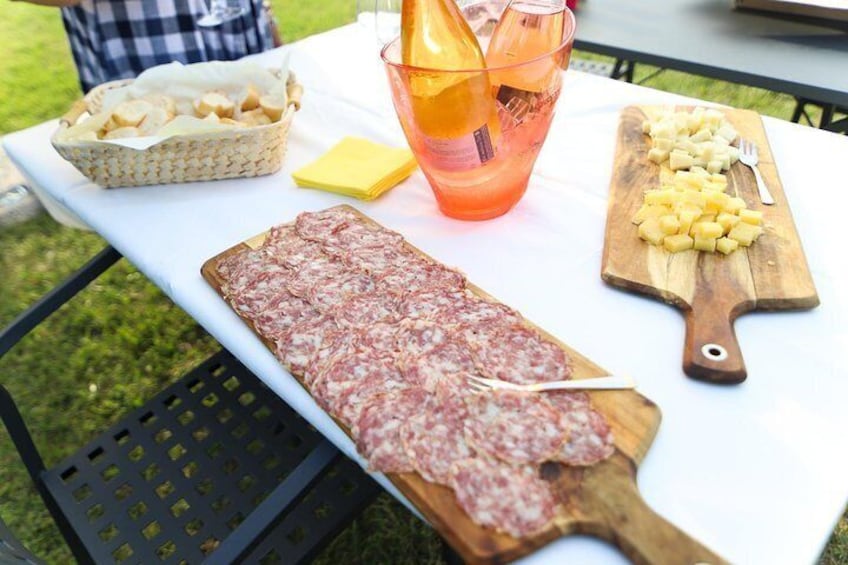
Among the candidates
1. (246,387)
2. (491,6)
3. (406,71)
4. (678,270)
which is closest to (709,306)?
(678,270)

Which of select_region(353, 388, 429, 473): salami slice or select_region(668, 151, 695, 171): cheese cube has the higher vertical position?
select_region(668, 151, 695, 171): cheese cube

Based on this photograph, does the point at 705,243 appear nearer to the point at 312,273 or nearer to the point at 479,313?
the point at 479,313

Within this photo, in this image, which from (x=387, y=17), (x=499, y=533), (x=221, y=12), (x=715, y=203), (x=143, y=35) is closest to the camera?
(x=499, y=533)

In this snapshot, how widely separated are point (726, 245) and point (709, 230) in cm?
3

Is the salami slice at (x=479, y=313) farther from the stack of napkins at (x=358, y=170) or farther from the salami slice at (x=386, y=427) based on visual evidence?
the stack of napkins at (x=358, y=170)

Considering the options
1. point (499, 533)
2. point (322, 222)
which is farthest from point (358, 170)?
point (499, 533)

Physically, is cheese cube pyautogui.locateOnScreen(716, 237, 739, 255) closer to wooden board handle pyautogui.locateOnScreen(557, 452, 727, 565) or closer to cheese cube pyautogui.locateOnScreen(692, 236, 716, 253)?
cheese cube pyautogui.locateOnScreen(692, 236, 716, 253)

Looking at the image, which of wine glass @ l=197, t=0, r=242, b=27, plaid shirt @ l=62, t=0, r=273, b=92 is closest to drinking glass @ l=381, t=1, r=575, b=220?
wine glass @ l=197, t=0, r=242, b=27

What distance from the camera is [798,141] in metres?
1.15

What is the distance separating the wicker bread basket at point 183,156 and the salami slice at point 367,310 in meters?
0.42

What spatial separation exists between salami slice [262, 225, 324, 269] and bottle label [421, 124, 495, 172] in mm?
226

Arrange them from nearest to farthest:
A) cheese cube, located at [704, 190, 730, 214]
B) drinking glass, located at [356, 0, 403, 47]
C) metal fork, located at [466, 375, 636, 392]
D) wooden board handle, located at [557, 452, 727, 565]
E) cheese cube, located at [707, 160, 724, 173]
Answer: wooden board handle, located at [557, 452, 727, 565]
metal fork, located at [466, 375, 636, 392]
cheese cube, located at [704, 190, 730, 214]
cheese cube, located at [707, 160, 724, 173]
drinking glass, located at [356, 0, 403, 47]

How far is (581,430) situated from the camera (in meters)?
0.63

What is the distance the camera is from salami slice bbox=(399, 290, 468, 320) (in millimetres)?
777
